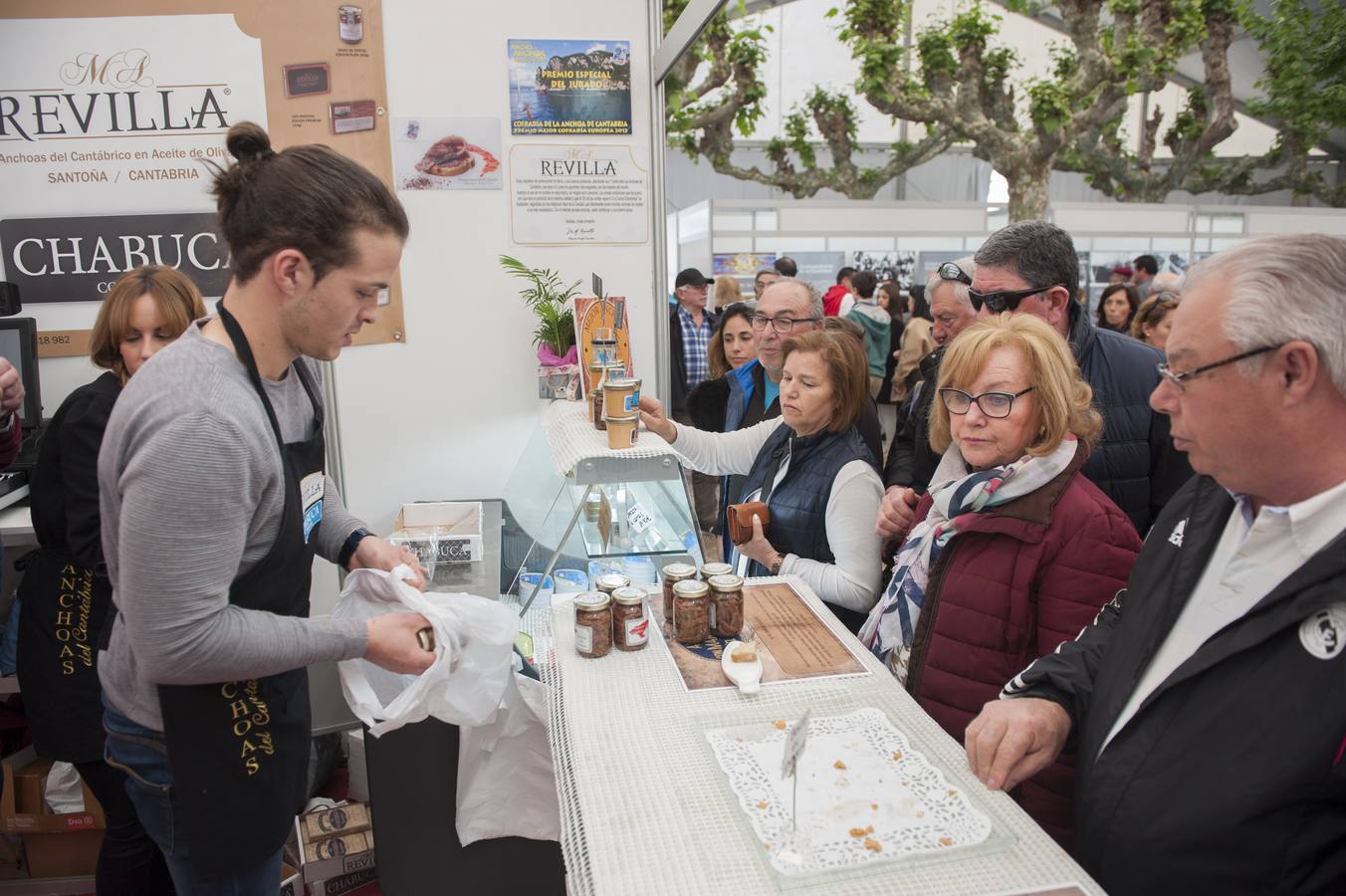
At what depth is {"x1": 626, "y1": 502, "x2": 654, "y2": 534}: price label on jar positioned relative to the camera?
2.52 metres

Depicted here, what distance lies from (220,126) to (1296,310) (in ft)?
12.8

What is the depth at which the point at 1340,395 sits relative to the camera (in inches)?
43.5

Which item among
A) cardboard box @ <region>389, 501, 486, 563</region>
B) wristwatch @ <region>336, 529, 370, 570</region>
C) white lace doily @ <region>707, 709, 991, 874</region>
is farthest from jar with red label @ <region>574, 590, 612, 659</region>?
cardboard box @ <region>389, 501, 486, 563</region>

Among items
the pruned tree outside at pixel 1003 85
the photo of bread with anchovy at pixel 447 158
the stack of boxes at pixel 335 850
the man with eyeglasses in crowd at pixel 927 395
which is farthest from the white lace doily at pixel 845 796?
the pruned tree outside at pixel 1003 85

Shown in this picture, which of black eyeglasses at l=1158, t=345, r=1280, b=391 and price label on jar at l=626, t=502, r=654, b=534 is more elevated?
black eyeglasses at l=1158, t=345, r=1280, b=391

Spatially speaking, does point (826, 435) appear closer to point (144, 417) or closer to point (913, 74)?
point (144, 417)

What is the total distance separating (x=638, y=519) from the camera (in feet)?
Result: 8.33

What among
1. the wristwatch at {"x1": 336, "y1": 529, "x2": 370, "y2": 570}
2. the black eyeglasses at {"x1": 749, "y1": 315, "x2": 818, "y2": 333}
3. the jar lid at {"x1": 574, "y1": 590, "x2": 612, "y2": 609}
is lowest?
the jar lid at {"x1": 574, "y1": 590, "x2": 612, "y2": 609}

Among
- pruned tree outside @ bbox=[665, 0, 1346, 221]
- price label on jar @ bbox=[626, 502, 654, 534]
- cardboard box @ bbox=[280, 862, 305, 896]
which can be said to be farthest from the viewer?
pruned tree outside @ bbox=[665, 0, 1346, 221]

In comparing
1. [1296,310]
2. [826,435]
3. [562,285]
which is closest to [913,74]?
[562,285]

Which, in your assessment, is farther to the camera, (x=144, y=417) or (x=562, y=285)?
(x=562, y=285)

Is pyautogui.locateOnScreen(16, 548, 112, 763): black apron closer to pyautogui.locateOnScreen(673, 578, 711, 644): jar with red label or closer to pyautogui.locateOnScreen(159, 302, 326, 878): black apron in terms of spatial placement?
pyautogui.locateOnScreen(159, 302, 326, 878): black apron

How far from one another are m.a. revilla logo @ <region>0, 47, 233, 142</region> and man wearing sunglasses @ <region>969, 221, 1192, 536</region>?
10.8 feet

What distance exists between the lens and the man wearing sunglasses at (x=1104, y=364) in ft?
7.60
